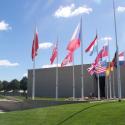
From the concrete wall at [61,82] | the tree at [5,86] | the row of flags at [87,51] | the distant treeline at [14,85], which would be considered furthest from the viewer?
the tree at [5,86]

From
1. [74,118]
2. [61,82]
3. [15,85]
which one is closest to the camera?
[74,118]

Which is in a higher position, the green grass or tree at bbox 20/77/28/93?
tree at bbox 20/77/28/93

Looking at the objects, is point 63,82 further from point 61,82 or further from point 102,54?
point 102,54

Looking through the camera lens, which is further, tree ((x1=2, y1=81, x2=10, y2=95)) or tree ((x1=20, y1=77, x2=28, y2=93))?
tree ((x1=2, y1=81, x2=10, y2=95))

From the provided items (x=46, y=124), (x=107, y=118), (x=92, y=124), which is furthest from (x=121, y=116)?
(x=46, y=124)

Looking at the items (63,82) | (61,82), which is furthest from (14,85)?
(63,82)

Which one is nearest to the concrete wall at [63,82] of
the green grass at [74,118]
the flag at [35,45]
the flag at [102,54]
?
the flag at [102,54]

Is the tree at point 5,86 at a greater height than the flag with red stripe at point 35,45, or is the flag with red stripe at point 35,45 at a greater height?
the flag with red stripe at point 35,45

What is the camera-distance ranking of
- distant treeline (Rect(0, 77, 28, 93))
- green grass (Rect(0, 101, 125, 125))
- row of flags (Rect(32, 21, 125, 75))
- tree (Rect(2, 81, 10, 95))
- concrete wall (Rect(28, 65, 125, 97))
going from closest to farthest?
1. green grass (Rect(0, 101, 125, 125))
2. row of flags (Rect(32, 21, 125, 75))
3. concrete wall (Rect(28, 65, 125, 97))
4. distant treeline (Rect(0, 77, 28, 93))
5. tree (Rect(2, 81, 10, 95))

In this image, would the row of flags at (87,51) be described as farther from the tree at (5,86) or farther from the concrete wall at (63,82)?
the tree at (5,86)

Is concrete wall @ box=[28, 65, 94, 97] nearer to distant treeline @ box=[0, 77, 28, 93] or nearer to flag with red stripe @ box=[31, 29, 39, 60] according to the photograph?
flag with red stripe @ box=[31, 29, 39, 60]

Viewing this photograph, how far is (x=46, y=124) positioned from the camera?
1773 centimetres

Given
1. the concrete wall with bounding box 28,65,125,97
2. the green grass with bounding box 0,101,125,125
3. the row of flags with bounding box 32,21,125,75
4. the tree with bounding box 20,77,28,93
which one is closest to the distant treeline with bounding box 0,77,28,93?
the tree with bounding box 20,77,28,93

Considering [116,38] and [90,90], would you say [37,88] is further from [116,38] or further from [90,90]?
[116,38]
